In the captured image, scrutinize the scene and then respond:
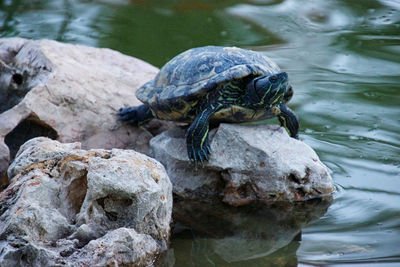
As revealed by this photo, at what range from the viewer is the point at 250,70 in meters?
3.61

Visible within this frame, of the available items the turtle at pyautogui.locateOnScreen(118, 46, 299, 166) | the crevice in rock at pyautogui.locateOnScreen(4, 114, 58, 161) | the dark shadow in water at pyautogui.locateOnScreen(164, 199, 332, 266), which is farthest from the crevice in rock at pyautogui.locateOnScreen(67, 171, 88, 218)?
the crevice in rock at pyautogui.locateOnScreen(4, 114, 58, 161)

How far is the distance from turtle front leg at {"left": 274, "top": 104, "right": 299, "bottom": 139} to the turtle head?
0.19 m

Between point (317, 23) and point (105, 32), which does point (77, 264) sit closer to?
point (105, 32)

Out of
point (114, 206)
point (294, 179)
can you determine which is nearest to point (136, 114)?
point (294, 179)

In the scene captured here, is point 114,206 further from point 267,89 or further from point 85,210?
point 267,89

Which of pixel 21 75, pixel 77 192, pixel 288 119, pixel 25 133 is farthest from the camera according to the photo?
pixel 21 75

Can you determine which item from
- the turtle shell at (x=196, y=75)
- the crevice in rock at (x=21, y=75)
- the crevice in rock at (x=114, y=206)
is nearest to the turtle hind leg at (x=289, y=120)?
the turtle shell at (x=196, y=75)

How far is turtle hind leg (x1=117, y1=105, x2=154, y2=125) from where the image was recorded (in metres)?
4.18

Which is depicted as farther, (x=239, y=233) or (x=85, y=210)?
(x=239, y=233)

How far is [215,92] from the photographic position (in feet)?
11.9

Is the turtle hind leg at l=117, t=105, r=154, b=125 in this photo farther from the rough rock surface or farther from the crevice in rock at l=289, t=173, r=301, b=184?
the crevice in rock at l=289, t=173, r=301, b=184

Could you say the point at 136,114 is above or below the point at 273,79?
below

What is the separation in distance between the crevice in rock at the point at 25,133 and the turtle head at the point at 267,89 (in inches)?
55.2

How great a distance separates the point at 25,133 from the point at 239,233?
175 centimetres
